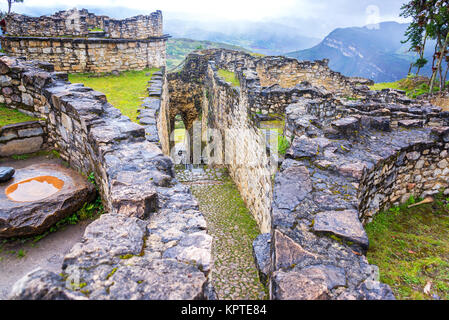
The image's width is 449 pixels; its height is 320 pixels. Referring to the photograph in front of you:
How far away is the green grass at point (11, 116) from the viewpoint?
4898 mm

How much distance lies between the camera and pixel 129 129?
14.1 ft

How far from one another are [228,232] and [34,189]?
5.03m

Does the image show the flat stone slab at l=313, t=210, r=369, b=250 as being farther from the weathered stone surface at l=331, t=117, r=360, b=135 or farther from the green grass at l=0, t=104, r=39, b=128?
the green grass at l=0, t=104, r=39, b=128

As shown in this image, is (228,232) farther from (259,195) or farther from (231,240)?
(259,195)

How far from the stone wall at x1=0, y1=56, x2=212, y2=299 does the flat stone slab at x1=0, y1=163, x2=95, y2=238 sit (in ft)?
0.89

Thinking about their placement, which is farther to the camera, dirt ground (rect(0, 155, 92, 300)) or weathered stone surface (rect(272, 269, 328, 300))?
dirt ground (rect(0, 155, 92, 300))

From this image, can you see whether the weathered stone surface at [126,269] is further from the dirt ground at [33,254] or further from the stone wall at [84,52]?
the stone wall at [84,52]

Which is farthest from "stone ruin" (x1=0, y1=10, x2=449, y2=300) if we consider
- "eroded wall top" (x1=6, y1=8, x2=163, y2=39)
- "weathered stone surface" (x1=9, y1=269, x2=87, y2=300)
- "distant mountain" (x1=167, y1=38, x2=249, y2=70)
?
"distant mountain" (x1=167, y1=38, x2=249, y2=70)

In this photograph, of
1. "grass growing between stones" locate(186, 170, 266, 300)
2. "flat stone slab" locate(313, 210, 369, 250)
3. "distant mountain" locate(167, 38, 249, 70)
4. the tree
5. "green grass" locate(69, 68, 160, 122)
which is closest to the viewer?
"flat stone slab" locate(313, 210, 369, 250)

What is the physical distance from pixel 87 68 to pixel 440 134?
15060 mm

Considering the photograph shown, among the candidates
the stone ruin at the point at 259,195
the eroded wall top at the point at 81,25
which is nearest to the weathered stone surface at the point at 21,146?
the stone ruin at the point at 259,195

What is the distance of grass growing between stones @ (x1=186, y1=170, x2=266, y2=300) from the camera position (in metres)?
5.45

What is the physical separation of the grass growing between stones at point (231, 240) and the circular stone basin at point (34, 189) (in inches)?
133

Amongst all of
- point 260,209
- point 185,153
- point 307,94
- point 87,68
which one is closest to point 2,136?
point 260,209
